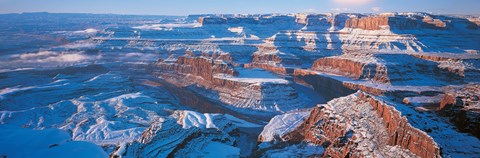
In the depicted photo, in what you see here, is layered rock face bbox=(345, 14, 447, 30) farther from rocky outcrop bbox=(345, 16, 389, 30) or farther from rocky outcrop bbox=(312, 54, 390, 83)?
rocky outcrop bbox=(312, 54, 390, 83)

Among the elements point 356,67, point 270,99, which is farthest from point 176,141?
point 356,67

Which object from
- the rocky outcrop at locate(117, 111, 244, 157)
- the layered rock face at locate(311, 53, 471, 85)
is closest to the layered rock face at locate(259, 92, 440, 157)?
the rocky outcrop at locate(117, 111, 244, 157)

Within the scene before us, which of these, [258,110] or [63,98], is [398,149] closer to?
[258,110]

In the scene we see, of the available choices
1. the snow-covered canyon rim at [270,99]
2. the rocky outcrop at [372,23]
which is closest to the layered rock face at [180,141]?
the snow-covered canyon rim at [270,99]

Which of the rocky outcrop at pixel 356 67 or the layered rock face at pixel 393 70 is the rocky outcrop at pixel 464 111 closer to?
the layered rock face at pixel 393 70

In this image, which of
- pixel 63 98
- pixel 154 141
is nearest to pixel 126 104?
pixel 63 98

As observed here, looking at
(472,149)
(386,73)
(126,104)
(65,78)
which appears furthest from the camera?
(65,78)
